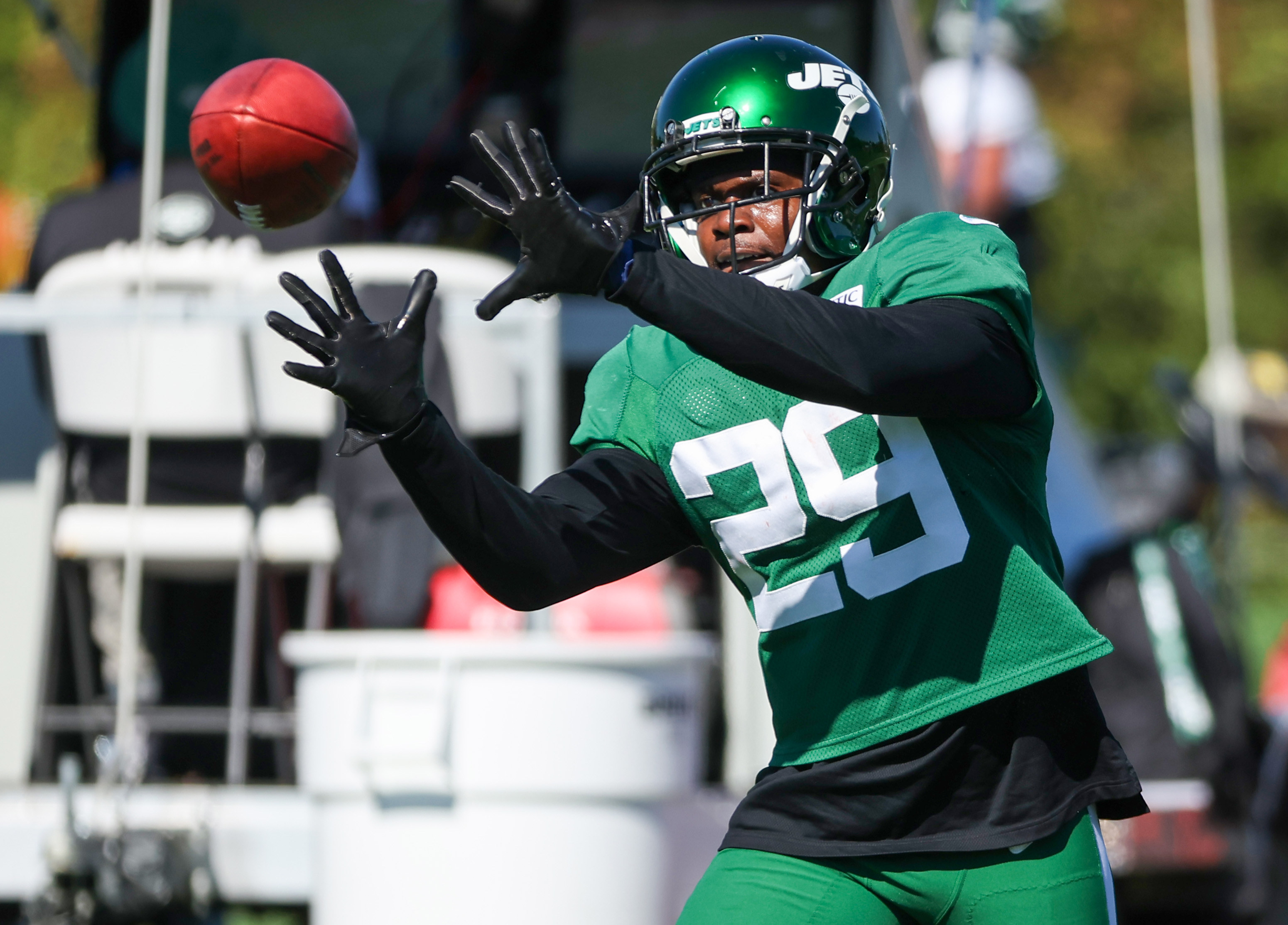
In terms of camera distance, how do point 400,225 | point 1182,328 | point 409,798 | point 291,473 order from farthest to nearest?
point 1182,328, point 400,225, point 291,473, point 409,798

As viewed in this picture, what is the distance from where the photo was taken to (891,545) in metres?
2.05

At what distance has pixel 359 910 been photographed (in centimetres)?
315

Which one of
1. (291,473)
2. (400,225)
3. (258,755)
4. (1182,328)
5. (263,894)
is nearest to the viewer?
(263,894)

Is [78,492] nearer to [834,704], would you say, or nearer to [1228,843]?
[834,704]

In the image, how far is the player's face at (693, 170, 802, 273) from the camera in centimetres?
213

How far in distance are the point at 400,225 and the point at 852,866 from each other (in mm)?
4148

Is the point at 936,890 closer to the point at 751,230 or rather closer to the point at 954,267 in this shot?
the point at 954,267

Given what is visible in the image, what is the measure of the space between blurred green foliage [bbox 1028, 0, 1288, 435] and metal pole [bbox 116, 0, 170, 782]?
13511mm

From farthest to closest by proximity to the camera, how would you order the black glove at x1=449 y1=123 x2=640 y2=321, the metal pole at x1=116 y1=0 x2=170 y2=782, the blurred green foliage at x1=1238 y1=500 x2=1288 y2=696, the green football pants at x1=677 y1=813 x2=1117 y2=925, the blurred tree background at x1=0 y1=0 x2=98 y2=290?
the blurred green foliage at x1=1238 y1=500 x2=1288 y2=696 < the blurred tree background at x1=0 y1=0 x2=98 y2=290 < the metal pole at x1=116 y1=0 x2=170 y2=782 < the green football pants at x1=677 y1=813 x2=1117 y2=925 < the black glove at x1=449 y1=123 x2=640 y2=321

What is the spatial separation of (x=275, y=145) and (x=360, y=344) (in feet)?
2.62

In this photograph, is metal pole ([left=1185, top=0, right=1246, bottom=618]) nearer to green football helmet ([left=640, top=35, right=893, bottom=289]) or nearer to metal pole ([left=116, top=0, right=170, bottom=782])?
metal pole ([left=116, top=0, right=170, bottom=782])

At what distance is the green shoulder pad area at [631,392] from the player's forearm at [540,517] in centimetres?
3

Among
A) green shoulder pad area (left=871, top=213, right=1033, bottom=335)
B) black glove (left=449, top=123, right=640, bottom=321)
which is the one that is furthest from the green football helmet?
black glove (left=449, top=123, right=640, bottom=321)

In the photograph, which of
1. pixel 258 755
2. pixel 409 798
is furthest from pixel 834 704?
pixel 258 755
